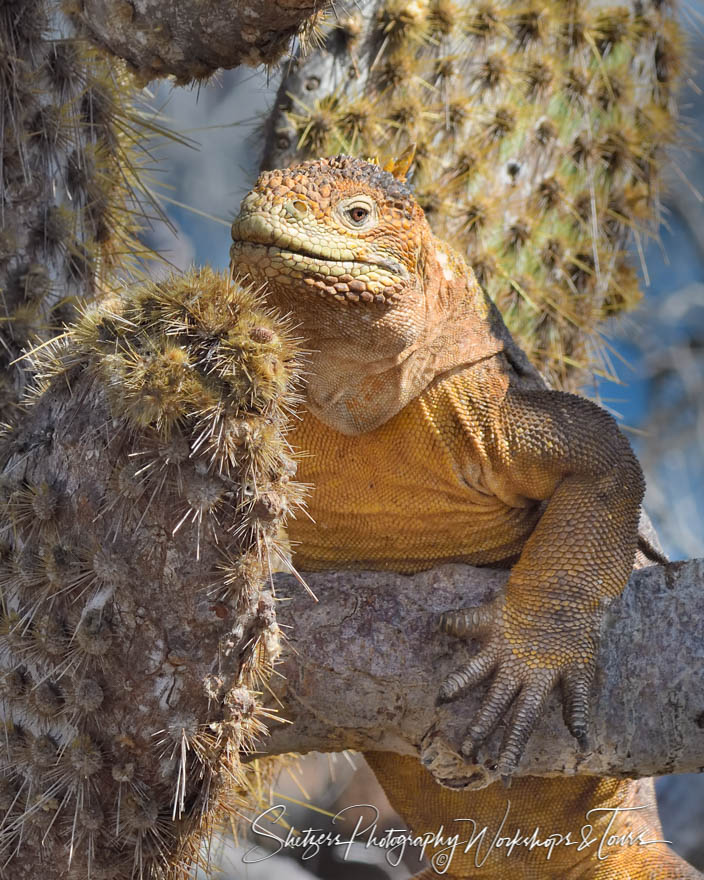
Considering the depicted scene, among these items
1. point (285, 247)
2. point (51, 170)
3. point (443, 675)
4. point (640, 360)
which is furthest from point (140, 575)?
point (640, 360)

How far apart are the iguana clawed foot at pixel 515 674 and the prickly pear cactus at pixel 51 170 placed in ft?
6.00

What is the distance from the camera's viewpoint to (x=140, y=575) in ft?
7.54

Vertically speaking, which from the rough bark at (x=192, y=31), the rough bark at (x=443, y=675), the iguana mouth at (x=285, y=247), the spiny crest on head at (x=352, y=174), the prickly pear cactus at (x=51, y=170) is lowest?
the rough bark at (x=443, y=675)

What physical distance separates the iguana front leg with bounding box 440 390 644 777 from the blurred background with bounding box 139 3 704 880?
1.94 meters

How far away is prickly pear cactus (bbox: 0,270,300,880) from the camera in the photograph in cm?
215

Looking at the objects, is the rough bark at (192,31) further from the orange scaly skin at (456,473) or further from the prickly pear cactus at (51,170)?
the prickly pear cactus at (51,170)

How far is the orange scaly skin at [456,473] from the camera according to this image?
2734 mm

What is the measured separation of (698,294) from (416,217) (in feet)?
21.3

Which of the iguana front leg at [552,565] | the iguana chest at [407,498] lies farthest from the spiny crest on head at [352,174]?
the iguana front leg at [552,565]

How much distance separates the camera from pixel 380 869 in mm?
6191

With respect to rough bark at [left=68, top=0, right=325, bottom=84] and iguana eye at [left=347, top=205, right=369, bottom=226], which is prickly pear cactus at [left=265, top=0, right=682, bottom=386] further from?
iguana eye at [left=347, top=205, right=369, bottom=226]

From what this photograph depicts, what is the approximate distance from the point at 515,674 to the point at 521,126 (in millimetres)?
2982

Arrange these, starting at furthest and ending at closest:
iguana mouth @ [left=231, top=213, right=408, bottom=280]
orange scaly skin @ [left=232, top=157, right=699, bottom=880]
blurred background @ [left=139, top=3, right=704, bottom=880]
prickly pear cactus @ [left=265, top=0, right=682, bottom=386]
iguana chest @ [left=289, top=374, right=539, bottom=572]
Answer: blurred background @ [left=139, top=3, right=704, bottom=880] → prickly pear cactus @ [left=265, top=0, right=682, bottom=386] → iguana chest @ [left=289, top=374, right=539, bottom=572] → orange scaly skin @ [left=232, top=157, right=699, bottom=880] → iguana mouth @ [left=231, top=213, right=408, bottom=280]

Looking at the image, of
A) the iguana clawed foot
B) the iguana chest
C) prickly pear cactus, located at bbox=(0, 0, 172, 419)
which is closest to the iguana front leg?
the iguana clawed foot
